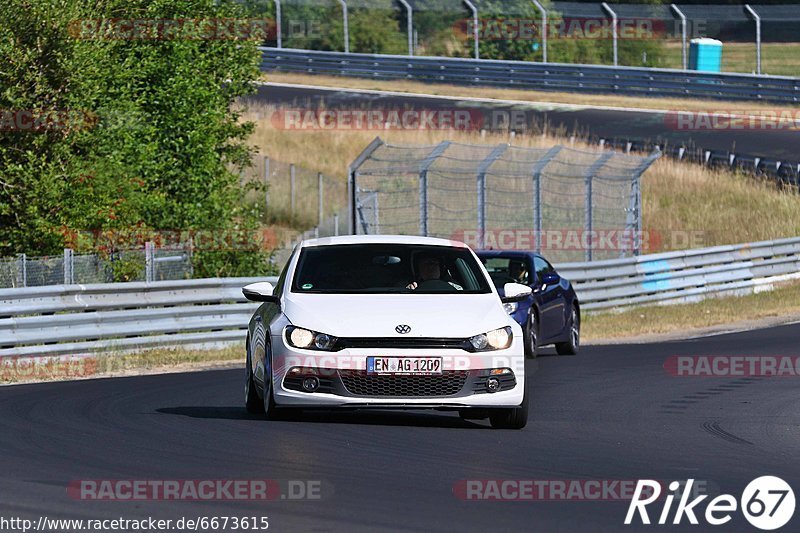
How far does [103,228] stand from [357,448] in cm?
1503

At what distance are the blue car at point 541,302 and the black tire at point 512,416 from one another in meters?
7.34

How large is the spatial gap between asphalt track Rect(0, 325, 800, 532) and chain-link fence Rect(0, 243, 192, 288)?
4026mm

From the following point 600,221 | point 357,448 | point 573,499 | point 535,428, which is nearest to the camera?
point 573,499

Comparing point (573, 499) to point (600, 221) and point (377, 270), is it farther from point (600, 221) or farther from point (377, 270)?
point (600, 221)

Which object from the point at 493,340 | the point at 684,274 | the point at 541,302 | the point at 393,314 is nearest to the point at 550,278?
the point at 541,302

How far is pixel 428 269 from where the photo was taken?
12250 millimetres

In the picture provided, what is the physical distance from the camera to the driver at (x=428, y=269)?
40.0ft

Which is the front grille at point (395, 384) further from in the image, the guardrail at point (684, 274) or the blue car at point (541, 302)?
the guardrail at point (684, 274)

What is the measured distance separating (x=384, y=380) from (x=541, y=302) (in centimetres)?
877

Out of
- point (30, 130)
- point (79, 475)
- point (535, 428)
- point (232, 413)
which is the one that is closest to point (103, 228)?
point (30, 130)

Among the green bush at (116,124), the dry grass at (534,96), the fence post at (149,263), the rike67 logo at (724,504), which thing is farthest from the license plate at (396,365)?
the dry grass at (534,96)

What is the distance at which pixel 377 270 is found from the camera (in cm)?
1220

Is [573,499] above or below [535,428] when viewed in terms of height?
above

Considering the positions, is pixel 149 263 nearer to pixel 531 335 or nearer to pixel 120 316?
pixel 120 316
